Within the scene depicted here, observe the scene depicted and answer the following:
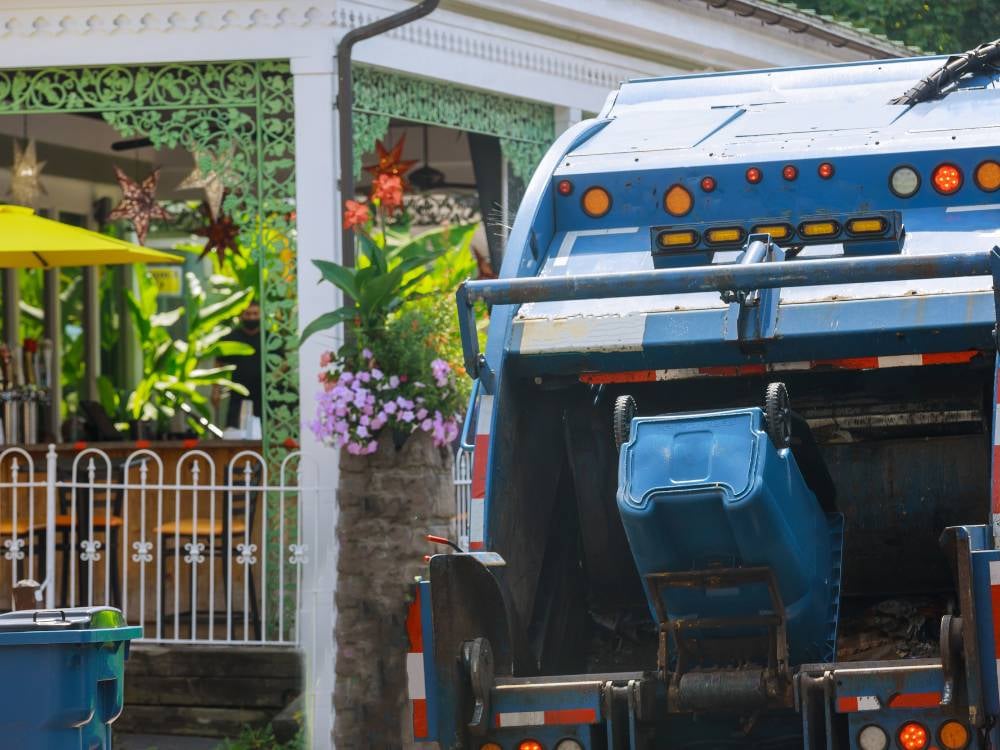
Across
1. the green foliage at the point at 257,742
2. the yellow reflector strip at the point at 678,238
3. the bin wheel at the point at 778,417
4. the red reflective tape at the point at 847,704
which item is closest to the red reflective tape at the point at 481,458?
the yellow reflector strip at the point at 678,238

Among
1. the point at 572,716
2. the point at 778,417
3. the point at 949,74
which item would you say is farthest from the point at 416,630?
the point at 949,74

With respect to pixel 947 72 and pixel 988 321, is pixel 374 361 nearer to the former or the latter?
pixel 947 72

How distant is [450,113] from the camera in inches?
438

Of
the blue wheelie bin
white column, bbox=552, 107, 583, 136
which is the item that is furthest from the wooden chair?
the blue wheelie bin

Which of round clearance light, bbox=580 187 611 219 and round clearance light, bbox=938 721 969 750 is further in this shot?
round clearance light, bbox=580 187 611 219

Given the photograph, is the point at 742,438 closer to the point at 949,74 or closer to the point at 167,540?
the point at 949,74

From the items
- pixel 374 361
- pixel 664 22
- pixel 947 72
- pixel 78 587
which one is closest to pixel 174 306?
pixel 664 22

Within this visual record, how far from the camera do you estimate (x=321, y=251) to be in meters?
9.95

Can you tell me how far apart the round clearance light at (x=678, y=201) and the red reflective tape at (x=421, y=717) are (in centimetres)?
184

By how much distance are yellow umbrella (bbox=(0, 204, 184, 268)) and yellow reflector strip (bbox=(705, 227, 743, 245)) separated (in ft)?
18.2

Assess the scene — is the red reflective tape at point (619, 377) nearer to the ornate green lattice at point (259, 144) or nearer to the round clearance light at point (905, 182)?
the round clearance light at point (905, 182)

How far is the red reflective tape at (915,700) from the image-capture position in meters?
4.84

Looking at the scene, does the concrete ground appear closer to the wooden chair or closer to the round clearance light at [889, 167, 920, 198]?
the wooden chair

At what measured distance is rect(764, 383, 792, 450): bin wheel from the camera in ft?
Result: 16.4
